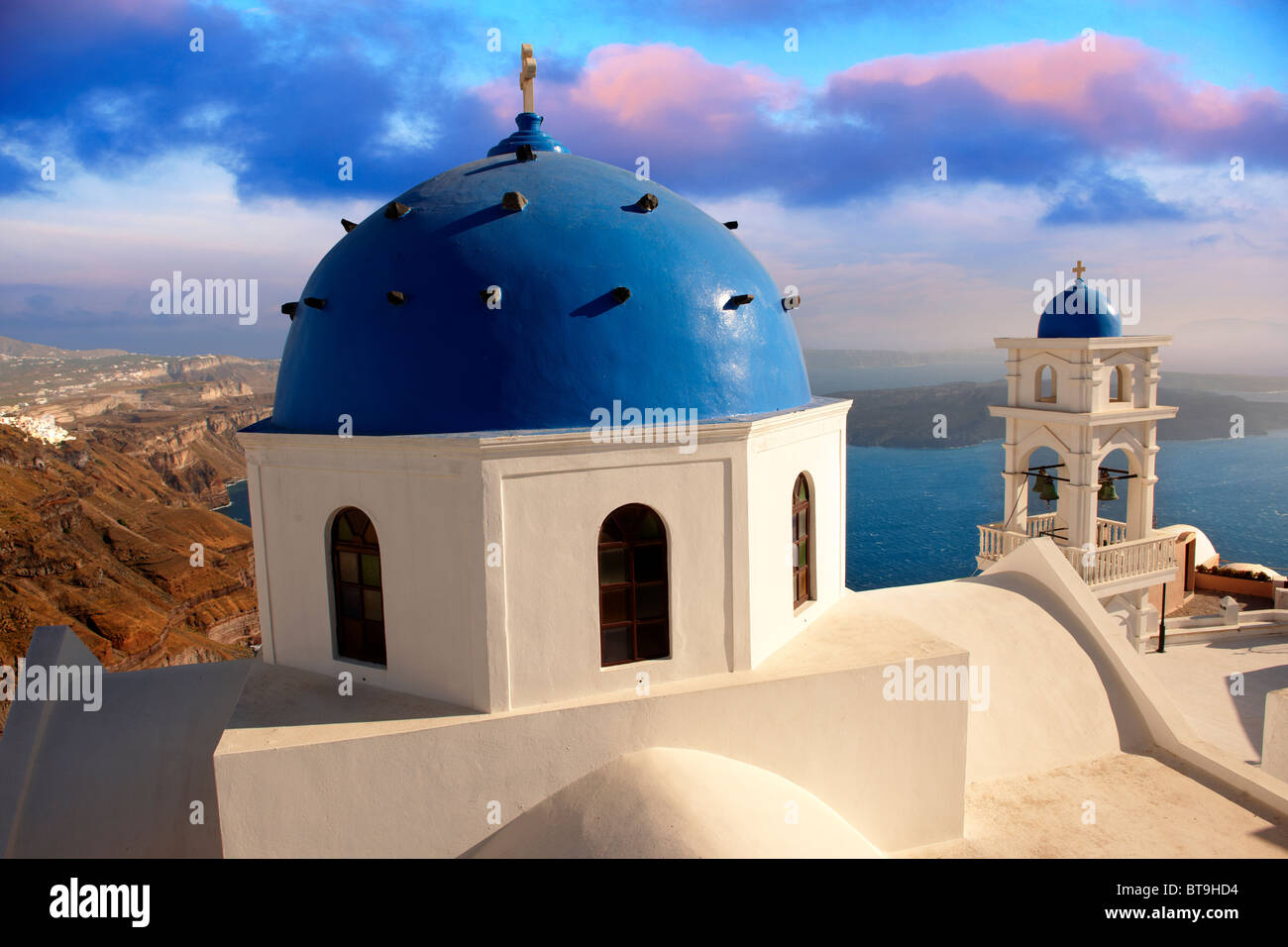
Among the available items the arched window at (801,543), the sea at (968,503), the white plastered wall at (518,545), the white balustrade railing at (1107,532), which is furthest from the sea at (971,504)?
the white plastered wall at (518,545)

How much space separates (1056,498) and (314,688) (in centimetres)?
1431

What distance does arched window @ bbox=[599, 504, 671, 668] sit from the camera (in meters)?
7.07

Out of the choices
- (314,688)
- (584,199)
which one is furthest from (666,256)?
(314,688)

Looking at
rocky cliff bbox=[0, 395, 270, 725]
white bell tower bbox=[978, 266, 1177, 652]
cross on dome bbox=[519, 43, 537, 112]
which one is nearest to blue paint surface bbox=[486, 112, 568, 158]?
cross on dome bbox=[519, 43, 537, 112]

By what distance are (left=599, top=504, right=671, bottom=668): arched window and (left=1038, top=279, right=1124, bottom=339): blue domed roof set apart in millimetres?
12660

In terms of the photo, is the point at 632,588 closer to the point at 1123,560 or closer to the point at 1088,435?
the point at 1088,435

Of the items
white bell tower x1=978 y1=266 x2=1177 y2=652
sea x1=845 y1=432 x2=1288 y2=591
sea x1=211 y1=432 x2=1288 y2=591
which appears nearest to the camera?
white bell tower x1=978 y1=266 x2=1177 y2=652

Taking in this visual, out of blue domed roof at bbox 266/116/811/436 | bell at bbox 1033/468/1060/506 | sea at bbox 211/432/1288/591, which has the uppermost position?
blue domed roof at bbox 266/116/811/436

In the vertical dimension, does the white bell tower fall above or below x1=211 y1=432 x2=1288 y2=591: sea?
above

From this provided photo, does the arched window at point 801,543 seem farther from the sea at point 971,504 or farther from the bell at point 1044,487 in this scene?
the sea at point 971,504

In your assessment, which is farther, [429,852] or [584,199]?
[584,199]

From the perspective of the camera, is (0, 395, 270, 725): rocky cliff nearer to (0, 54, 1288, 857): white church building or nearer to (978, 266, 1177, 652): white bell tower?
(0, 54, 1288, 857): white church building
